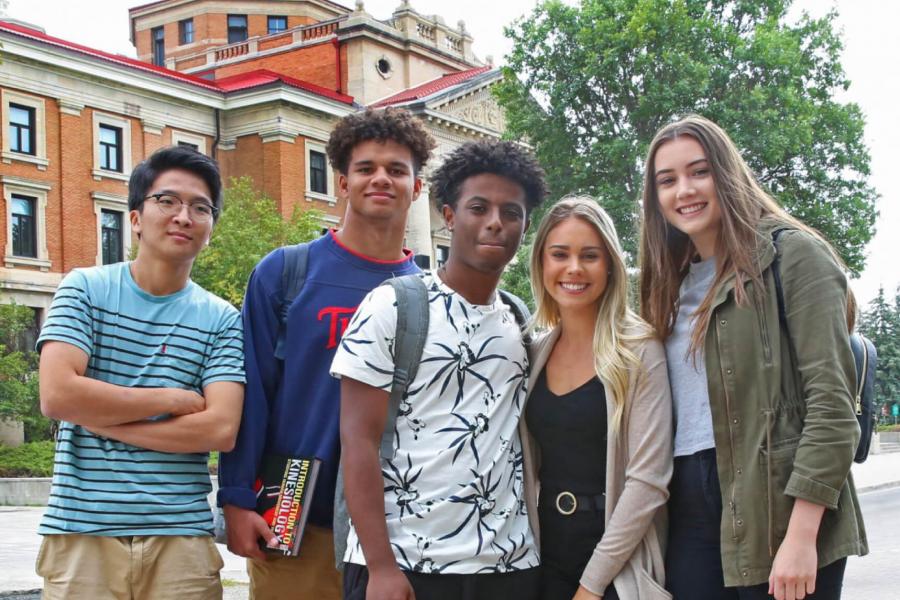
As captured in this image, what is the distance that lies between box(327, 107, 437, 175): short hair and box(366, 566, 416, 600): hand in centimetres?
180

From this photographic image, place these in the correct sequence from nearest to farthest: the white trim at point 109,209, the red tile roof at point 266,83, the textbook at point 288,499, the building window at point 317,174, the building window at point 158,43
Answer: the textbook at point 288,499 < the white trim at point 109,209 < the red tile roof at point 266,83 < the building window at point 317,174 < the building window at point 158,43

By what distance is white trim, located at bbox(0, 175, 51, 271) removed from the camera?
29.9 metres

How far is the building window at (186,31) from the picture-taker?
53.0 m

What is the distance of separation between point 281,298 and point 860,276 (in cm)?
3364

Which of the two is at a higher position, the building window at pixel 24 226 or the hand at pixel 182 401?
the building window at pixel 24 226

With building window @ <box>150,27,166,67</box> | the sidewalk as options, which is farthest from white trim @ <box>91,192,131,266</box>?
building window @ <box>150,27,166,67</box>

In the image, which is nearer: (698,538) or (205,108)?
(698,538)

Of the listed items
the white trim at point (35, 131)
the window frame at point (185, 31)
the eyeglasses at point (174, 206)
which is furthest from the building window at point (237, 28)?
the eyeglasses at point (174, 206)

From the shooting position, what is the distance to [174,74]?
118ft

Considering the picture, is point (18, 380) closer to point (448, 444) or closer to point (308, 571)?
point (308, 571)

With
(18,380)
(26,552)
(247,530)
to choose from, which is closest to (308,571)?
(247,530)

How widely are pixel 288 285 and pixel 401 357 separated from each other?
33.6 inches

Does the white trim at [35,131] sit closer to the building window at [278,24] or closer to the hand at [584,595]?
the building window at [278,24]

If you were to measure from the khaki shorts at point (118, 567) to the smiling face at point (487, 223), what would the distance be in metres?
1.49
